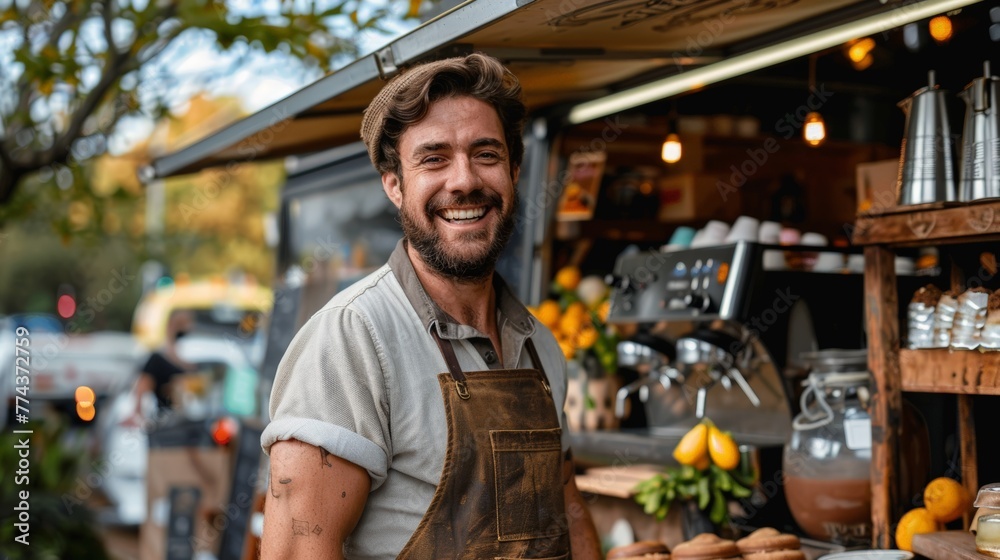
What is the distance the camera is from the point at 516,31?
343 cm

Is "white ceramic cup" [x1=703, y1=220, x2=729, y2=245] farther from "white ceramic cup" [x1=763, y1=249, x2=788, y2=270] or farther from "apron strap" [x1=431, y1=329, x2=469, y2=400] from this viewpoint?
"apron strap" [x1=431, y1=329, x2=469, y2=400]

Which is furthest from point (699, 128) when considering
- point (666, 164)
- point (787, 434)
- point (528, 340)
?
point (528, 340)

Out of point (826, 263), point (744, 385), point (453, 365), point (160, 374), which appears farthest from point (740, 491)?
point (160, 374)

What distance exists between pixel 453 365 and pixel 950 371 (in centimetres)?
149

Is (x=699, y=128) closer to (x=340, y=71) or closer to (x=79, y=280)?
(x=340, y=71)

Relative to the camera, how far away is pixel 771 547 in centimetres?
340

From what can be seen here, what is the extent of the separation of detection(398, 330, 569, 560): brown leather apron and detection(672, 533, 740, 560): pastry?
99 cm

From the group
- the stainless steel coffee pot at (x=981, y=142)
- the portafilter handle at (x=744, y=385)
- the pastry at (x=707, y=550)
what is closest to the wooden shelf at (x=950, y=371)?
the stainless steel coffee pot at (x=981, y=142)

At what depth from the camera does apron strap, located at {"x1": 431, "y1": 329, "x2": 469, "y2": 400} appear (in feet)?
7.86

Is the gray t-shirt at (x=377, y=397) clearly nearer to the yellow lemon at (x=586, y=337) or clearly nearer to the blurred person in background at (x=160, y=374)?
the yellow lemon at (x=586, y=337)

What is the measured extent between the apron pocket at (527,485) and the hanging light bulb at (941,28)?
213 cm

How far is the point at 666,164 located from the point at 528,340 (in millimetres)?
3226

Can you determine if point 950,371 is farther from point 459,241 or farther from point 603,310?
point 603,310

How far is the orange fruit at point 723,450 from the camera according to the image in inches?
159
